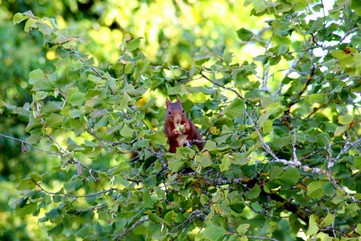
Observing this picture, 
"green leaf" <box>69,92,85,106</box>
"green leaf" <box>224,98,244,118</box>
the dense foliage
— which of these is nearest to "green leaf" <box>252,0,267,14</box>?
the dense foliage

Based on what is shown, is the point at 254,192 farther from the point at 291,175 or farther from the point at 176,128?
the point at 176,128

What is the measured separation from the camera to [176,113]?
115 inches

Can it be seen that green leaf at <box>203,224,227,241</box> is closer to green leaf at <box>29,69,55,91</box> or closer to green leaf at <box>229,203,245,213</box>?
green leaf at <box>229,203,245,213</box>

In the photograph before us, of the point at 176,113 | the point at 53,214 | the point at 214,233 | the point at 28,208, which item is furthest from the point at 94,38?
the point at 214,233

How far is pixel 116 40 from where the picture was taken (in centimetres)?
519

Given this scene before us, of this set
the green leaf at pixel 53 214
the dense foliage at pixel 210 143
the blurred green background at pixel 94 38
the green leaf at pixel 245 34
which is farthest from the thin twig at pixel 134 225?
the blurred green background at pixel 94 38

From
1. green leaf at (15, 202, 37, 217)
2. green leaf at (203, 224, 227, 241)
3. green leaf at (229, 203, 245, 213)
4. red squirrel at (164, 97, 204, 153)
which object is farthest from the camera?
red squirrel at (164, 97, 204, 153)

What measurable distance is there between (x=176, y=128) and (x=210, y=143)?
0.61m

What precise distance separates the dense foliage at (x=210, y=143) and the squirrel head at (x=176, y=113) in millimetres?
34

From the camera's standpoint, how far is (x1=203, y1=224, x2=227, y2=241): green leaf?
2094mm

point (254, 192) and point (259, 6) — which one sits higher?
point (259, 6)

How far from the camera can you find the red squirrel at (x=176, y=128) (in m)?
2.79

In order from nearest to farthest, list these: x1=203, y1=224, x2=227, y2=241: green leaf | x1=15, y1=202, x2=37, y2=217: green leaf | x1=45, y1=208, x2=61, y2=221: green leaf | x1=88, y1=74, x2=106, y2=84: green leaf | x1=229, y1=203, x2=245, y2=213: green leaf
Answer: x1=203, y1=224, x2=227, y2=241: green leaf, x1=88, y1=74, x2=106, y2=84: green leaf, x1=229, y1=203, x2=245, y2=213: green leaf, x1=15, y1=202, x2=37, y2=217: green leaf, x1=45, y1=208, x2=61, y2=221: green leaf

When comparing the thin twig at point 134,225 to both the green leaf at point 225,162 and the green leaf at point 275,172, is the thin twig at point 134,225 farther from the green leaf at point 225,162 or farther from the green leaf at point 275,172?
the green leaf at point 225,162
